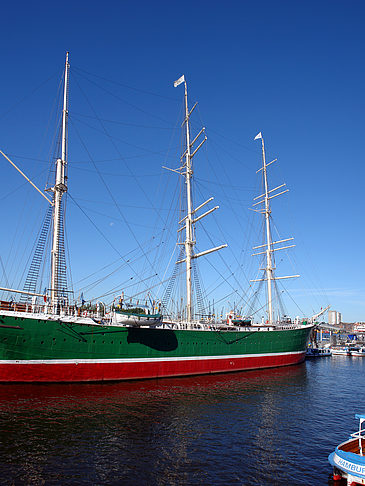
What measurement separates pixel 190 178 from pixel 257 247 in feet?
65.5

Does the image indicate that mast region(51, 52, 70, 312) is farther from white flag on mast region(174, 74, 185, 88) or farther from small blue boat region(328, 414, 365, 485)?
small blue boat region(328, 414, 365, 485)

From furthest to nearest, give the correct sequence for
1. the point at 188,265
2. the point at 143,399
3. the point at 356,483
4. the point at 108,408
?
the point at 188,265, the point at 143,399, the point at 108,408, the point at 356,483

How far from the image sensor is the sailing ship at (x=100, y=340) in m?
22.8

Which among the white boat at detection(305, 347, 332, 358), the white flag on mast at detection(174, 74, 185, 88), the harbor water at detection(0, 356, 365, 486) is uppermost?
the white flag on mast at detection(174, 74, 185, 88)

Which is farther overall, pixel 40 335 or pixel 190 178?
pixel 190 178

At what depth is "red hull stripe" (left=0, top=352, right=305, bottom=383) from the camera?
2281cm

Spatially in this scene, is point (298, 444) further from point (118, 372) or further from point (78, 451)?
point (118, 372)

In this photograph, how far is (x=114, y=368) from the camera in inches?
1030

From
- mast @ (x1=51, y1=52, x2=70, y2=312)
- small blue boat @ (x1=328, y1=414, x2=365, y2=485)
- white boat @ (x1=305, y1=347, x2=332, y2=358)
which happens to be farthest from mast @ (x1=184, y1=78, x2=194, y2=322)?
white boat @ (x1=305, y1=347, x2=332, y2=358)

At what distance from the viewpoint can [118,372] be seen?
2634cm

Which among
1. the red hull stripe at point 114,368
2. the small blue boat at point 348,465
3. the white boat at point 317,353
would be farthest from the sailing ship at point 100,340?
the white boat at point 317,353

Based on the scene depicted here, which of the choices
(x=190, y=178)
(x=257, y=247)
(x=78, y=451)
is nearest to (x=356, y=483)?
(x=78, y=451)

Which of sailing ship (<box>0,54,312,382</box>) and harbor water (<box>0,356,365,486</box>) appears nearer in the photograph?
harbor water (<box>0,356,365,486</box>)

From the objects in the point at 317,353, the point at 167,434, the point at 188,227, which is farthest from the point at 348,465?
the point at 317,353
